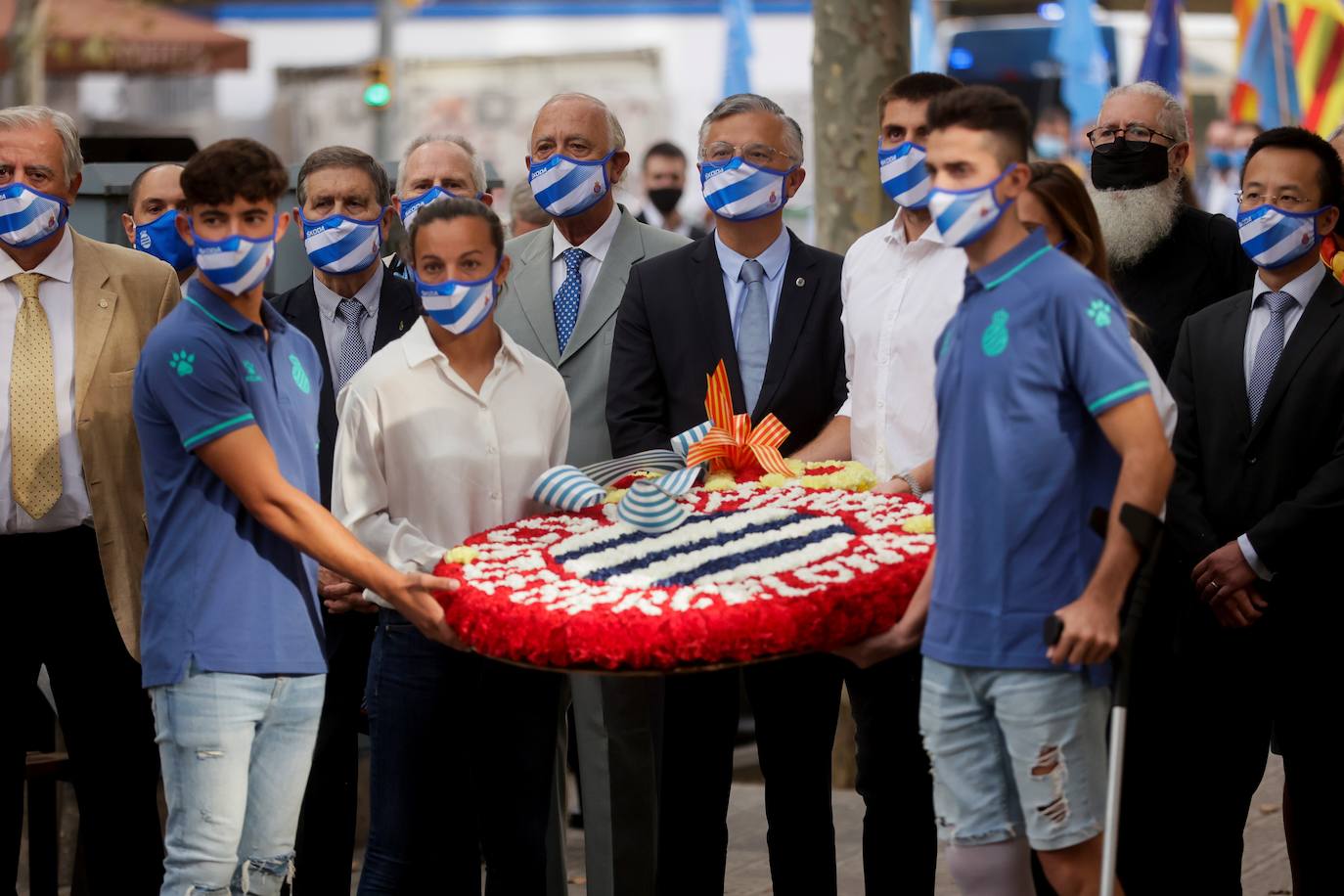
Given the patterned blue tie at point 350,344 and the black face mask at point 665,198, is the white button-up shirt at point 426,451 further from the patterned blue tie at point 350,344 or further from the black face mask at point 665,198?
the black face mask at point 665,198

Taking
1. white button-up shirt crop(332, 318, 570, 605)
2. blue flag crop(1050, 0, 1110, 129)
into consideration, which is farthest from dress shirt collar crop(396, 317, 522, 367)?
blue flag crop(1050, 0, 1110, 129)

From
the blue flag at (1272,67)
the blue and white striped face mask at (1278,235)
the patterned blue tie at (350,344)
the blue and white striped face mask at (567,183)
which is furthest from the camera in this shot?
the blue flag at (1272,67)

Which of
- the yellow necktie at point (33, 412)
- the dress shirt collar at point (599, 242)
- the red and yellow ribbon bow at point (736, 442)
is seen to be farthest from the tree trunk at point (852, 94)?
the yellow necktie at point (33, 412)

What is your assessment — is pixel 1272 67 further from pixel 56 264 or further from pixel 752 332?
pixel 56 264

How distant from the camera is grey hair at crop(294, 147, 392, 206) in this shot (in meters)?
6.12

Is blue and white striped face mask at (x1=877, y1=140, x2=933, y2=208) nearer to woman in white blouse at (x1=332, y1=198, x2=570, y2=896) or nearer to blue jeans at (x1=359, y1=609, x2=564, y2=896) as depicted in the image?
woman in white blouse at (x1=332, y1=198, x2=570, y2=896)

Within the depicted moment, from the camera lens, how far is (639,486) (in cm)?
496

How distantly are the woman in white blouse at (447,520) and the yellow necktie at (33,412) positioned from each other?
0.98 meters

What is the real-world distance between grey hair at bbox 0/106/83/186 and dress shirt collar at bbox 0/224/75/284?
7.6 inches

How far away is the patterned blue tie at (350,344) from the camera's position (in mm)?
6164

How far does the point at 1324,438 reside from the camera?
5.46 m

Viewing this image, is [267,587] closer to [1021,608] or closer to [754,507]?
[754,507]

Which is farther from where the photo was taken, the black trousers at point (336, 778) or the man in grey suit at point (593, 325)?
the black trousers at point (336, 778)

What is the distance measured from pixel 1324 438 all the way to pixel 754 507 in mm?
1744
